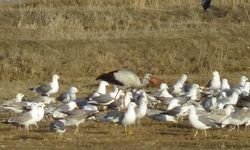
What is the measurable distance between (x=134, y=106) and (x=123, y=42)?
1332 cm

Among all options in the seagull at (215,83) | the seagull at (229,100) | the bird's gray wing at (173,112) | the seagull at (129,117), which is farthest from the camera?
the seagull at (215,83)

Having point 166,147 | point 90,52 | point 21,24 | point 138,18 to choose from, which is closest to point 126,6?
point 138,18

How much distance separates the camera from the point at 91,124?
1855cm

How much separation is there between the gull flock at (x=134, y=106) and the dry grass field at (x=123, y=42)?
3.21 ft

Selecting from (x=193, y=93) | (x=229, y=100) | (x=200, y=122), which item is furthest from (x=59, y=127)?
(x=193, y=93)

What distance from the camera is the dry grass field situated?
28.9 metres

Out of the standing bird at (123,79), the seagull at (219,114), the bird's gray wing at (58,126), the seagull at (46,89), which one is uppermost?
the standing bird at (123,79)

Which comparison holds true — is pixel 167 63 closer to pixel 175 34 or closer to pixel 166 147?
pixel 175 34

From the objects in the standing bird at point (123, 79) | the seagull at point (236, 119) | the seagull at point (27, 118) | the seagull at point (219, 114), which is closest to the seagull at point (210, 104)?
the seagull at point (219, 114)

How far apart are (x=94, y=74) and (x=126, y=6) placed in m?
9.71

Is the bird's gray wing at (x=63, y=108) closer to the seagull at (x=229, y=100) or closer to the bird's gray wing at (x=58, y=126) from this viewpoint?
the bird's gray wing at (x=58, y=126)

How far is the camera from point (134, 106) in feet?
59.8

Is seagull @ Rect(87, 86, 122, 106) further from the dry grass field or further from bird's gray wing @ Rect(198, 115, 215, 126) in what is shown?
bird's gray wing @ Rect(198, 115, 215, 126)

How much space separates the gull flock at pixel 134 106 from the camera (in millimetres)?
17219
